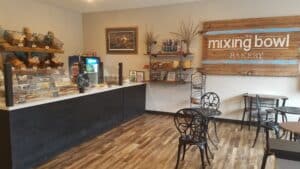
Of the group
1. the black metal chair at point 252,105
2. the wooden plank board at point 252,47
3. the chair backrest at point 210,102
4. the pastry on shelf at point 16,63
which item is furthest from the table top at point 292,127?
the pastry on shelf at point 16,63

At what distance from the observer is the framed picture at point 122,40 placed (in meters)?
5.89

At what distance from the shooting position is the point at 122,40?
6.03 m

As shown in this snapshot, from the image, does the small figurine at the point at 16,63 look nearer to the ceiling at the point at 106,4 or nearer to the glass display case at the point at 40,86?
the glass display case at the point at 40,86

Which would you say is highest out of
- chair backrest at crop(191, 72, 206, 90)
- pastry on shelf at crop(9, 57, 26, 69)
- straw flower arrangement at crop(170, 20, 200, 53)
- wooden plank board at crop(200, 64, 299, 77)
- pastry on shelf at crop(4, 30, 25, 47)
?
straw flower arrangement at crop(170, 20, 200, 53)

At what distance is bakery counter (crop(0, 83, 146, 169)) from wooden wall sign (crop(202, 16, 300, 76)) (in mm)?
2152

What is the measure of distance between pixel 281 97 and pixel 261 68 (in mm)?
690

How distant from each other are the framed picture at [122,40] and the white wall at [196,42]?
12 cm

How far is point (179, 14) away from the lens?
17.6 feet

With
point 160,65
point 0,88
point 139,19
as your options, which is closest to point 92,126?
point 0,88

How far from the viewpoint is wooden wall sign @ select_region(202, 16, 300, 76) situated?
4504mm

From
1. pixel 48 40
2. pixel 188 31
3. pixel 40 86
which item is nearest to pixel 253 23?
pixel 188 31

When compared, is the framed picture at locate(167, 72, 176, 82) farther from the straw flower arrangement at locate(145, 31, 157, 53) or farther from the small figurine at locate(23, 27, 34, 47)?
the small figurine at locate(23, 27, 34, 47)

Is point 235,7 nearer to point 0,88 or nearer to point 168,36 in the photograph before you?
point 168,36

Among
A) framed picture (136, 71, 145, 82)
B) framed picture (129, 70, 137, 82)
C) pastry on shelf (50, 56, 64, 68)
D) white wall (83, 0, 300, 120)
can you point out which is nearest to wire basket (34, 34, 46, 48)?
pastry on shelf (50, 56, 64, 68)
